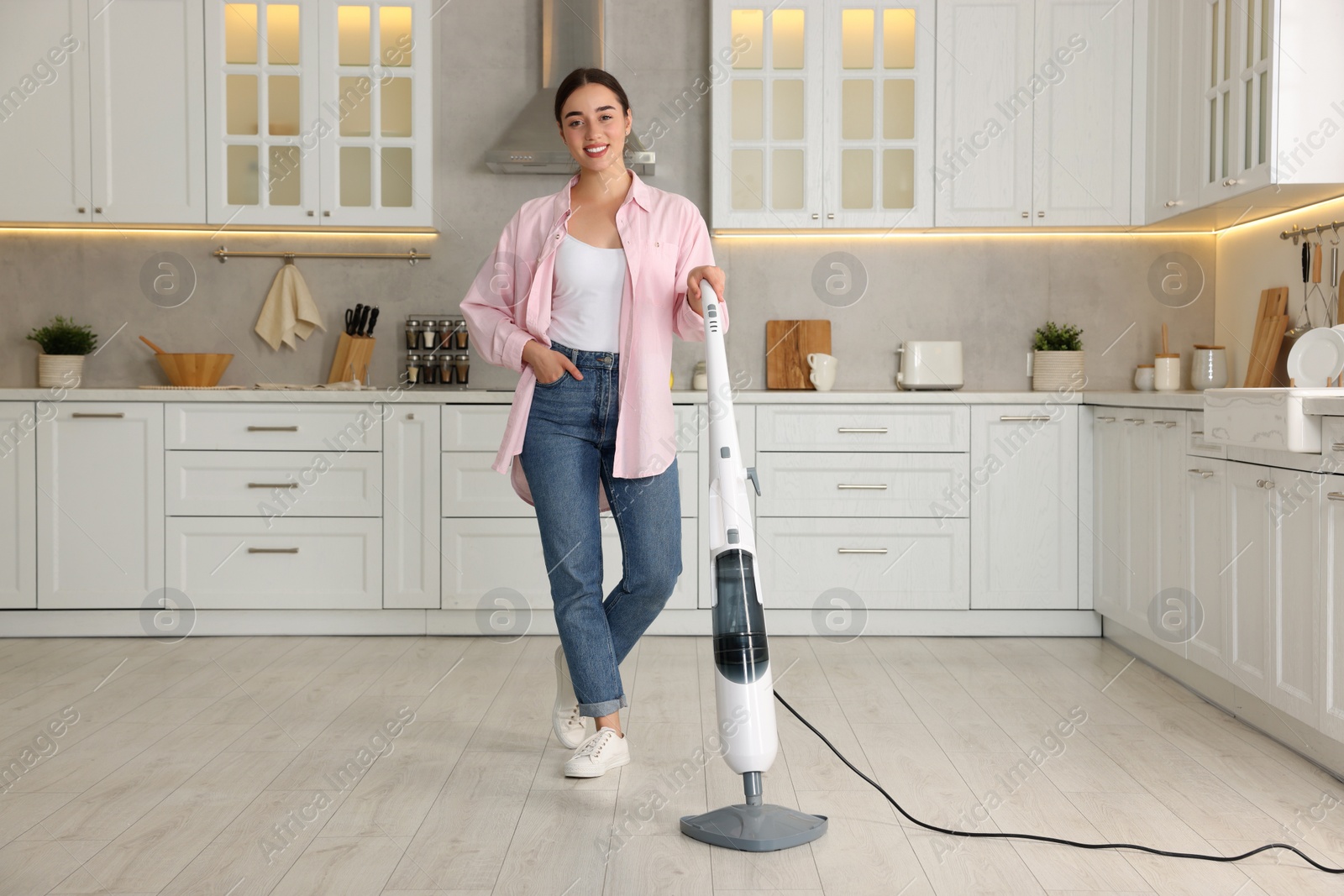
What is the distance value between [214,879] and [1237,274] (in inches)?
144

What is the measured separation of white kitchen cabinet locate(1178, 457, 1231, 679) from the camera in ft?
8.61

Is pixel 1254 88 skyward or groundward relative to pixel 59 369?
skyward

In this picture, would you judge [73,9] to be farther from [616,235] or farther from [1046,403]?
[1046,403]

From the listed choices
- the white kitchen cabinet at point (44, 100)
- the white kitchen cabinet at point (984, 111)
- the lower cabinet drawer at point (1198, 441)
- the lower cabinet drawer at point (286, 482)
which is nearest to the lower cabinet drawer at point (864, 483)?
the lower cabinet drawer at point (1198, 441)

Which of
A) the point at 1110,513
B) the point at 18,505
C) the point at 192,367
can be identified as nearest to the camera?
the point at 1110,513

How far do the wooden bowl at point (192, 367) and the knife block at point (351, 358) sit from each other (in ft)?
1.28

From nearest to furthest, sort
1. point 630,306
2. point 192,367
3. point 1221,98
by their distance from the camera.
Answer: point 630,306, point 1221,98, point 192,367

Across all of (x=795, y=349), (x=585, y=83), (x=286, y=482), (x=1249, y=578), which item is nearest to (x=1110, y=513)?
(x=1249, y=578)

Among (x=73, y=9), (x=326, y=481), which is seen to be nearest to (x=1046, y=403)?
(x=326, y=481)

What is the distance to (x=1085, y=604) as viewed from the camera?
3521 millimetres

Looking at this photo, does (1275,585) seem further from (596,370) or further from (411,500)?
(411,500)

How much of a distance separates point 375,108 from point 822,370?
6.05 feet

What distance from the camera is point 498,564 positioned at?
3.52 meters

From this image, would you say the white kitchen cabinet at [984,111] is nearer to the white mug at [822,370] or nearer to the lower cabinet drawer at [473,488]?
the white mug at [822,370]
